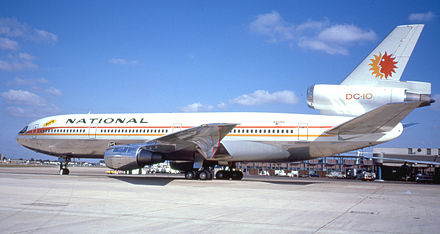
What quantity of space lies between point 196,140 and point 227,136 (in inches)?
84.7

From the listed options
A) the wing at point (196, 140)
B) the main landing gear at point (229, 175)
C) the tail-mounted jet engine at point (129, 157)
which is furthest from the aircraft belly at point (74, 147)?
the main landing gear at point (229, 175)

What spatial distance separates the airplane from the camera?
1750 cm

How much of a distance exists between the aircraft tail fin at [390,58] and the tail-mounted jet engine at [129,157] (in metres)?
10.9

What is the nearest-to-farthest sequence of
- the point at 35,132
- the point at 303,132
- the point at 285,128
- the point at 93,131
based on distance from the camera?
the point at 303,132 → the point at 285,128 → the point at 93,131 → the point at 35,132

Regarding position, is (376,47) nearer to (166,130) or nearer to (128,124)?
(166,130)

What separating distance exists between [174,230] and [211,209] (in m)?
2.70

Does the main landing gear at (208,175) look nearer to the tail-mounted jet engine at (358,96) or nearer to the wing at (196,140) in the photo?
the wing at (196,140)

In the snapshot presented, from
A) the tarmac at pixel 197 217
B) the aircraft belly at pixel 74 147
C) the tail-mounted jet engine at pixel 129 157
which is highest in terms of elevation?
the aircraft belly at pixel 74 147

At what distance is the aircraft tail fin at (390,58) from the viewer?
1755cm

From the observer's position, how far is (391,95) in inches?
688

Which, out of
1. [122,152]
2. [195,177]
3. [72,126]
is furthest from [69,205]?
[72,126]

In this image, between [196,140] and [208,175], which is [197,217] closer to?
[196,140]

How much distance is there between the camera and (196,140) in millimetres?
19219

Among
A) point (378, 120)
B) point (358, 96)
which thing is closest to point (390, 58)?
point (358, 96)
